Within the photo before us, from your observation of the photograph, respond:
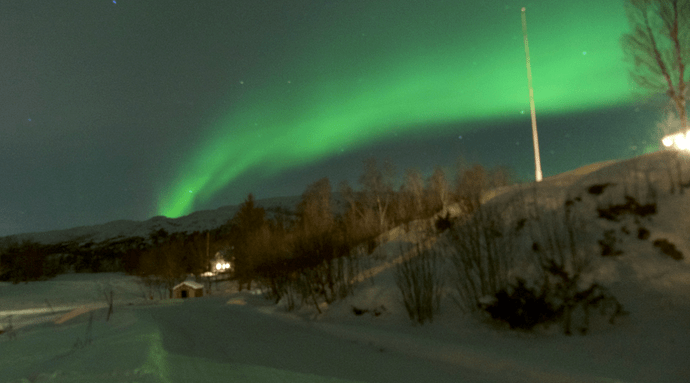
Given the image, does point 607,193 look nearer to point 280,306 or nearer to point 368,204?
point 280,306

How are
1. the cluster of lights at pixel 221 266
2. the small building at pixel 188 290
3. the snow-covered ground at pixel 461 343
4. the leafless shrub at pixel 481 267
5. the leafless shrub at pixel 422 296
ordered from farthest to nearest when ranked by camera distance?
the cluster of lights at pixel 221 266, the small building at pixel 188 290, the leafless shrub at pixel 422 296, the leafless shrub at pixel 481 267, the snow-covered ground at pixel 461 343

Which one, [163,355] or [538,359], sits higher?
[163,355]

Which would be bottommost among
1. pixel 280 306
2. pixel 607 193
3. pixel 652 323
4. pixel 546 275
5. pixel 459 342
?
pixel 280 306

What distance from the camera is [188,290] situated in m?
33.8

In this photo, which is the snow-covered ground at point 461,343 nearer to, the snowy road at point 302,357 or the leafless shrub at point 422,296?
the snowy road at point 302,357

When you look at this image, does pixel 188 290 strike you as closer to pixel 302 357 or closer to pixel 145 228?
pixel 302 357

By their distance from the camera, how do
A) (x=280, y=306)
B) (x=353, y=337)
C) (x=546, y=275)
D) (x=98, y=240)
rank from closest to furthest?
(x=546, y=275)
(x=353, y=337)
(x=280, y=306)
(x=98, y=240)

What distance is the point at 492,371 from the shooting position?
5.26 m

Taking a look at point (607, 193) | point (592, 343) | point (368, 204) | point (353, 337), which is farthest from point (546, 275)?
point (368, 204)

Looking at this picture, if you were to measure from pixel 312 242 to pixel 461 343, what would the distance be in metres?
7.92

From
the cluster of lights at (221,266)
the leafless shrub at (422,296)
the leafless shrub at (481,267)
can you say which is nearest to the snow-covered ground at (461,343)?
the leafless shrub at (422,296)

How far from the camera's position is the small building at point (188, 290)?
110 ft

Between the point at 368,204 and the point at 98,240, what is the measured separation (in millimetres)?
120750

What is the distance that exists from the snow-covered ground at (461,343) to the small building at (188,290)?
25398 mm
